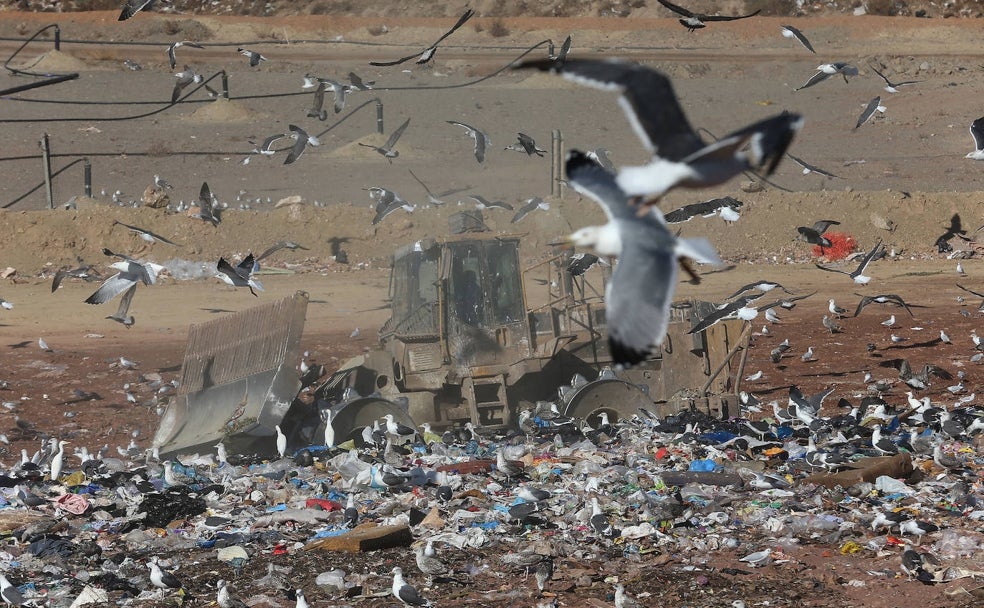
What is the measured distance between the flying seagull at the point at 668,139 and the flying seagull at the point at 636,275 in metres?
0.21

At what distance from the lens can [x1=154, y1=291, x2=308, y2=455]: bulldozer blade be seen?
47.5ft

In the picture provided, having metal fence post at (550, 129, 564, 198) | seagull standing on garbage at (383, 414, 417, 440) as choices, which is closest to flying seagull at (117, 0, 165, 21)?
seagull standing on garbage at (383, 414, 417, 440)

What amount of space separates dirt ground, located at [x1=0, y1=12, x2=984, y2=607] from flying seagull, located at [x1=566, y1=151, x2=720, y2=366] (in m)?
4.36

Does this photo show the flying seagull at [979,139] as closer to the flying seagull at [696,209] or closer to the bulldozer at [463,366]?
the flying seagull at [696,209]

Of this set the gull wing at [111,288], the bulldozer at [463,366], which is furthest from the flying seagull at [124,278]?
the bulldozer at [463,366]

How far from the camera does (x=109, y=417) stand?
1706 cm

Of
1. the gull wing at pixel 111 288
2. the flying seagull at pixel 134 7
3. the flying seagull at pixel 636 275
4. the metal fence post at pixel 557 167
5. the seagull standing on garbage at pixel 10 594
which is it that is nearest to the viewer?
the flying seagull at pixel 636 275

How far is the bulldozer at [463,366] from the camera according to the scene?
14.0 metres

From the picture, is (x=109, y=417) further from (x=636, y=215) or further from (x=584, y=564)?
(x=636, y=215)

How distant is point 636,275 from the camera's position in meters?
5.46

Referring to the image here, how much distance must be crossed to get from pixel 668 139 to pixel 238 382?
10.3 meters

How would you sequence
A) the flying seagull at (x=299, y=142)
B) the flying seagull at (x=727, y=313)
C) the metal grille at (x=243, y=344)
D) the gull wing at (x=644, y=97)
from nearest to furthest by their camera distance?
the gull wing at (x=644, y=97) → the flying seagull at (x=727, y=313) → the metal grille at (x=243, y=344) → the flying seagull at (x=299, y=142)

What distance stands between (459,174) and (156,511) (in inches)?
793

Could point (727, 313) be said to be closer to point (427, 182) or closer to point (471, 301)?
point (471, 301)
